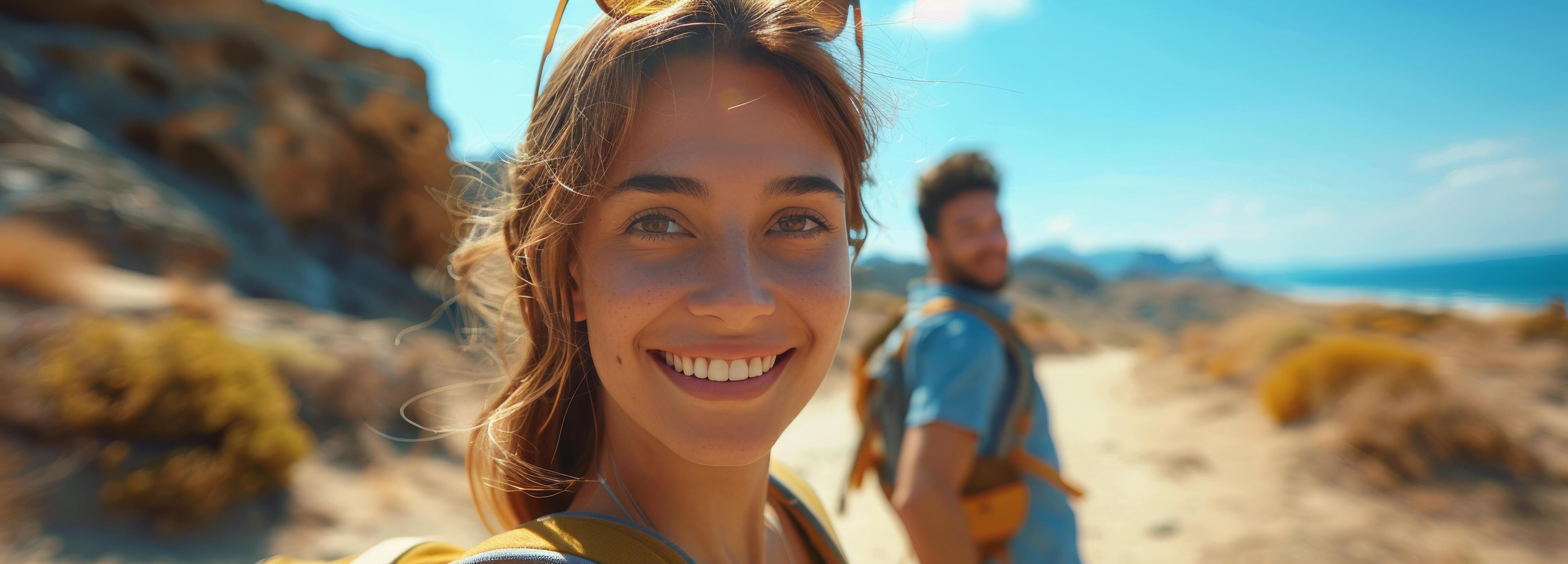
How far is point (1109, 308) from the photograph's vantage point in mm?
51500


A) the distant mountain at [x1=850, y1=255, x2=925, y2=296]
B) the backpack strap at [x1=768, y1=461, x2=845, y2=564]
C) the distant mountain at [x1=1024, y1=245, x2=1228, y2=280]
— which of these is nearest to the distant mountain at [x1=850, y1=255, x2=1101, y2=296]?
the distant mountain at [x1=1024, y1=245, x2=1228, y2=280]

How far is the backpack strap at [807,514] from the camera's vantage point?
1358mm

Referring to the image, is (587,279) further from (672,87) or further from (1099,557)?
(1099,557)

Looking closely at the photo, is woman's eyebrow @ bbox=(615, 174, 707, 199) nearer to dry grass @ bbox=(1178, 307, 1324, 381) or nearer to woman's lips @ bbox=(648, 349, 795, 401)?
woman's lips @ bbox=(648, 349, 795, 401)

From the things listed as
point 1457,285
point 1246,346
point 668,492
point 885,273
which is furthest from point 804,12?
point 1457,285

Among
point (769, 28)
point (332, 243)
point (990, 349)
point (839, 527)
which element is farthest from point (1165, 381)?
point (332, 243)

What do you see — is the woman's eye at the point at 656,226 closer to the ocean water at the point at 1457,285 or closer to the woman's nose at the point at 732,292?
the woman's nose at the point at 732,292

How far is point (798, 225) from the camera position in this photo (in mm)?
1021

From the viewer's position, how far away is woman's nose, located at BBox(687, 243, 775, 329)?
89cm

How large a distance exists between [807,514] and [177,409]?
449 centimetres

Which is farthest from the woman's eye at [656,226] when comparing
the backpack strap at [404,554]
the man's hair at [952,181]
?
the man's hair at [952,181]

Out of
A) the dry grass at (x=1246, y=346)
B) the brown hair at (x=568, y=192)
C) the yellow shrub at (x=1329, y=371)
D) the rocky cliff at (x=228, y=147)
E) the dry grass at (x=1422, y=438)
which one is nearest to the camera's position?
the brown hair at (x=568, y=192)

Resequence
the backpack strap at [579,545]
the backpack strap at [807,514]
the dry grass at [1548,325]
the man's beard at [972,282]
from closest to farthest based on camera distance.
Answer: the backpack strap at [579,545] → the backpack strap at [807,514] → the man's beard at [972,282] → the dry grass at [1548,325]

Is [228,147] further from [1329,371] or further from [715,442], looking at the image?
[1329,371]
